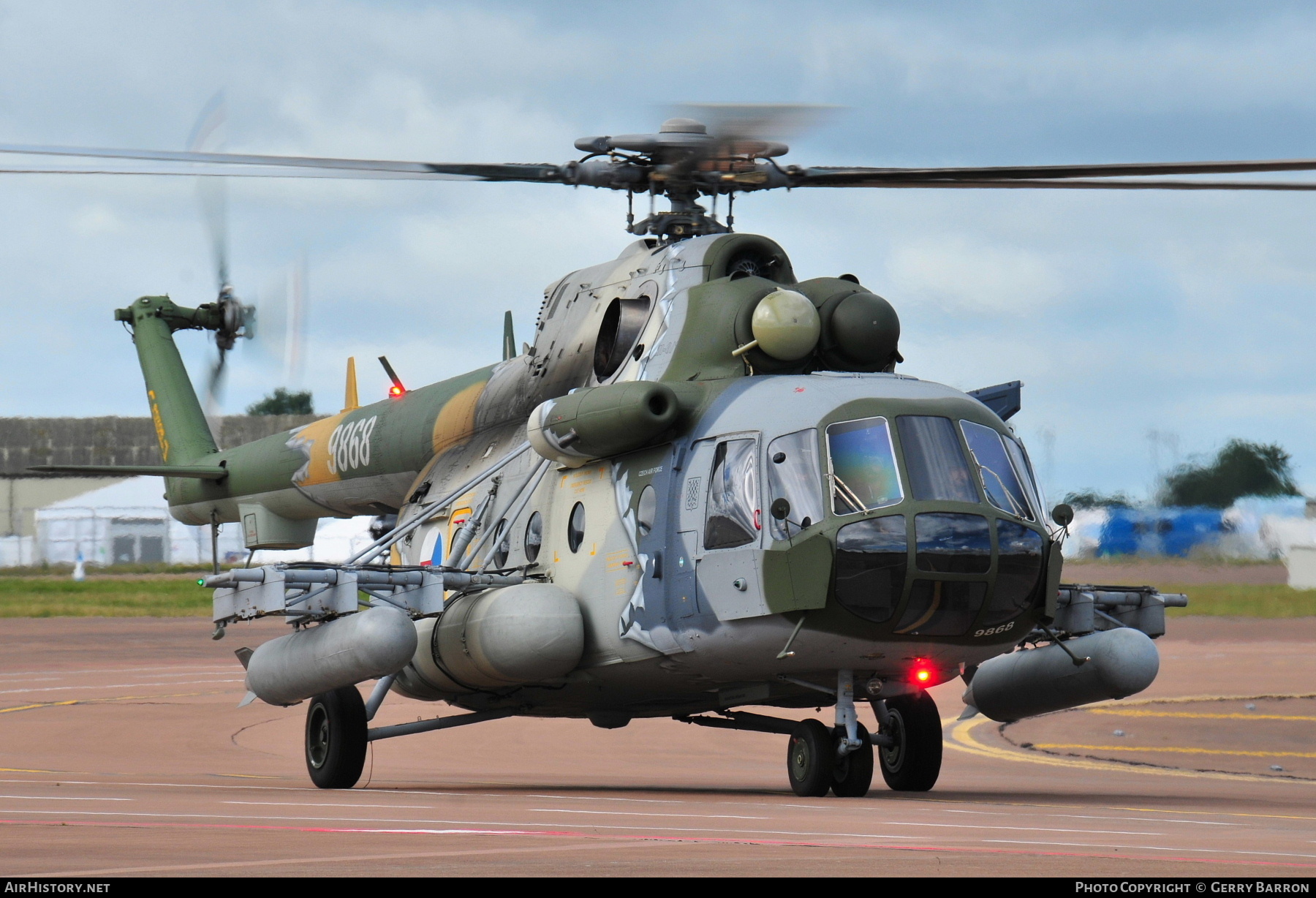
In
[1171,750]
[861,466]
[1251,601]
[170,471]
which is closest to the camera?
[861,466]

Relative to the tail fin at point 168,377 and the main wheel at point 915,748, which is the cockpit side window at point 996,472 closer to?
the main wheel at point 915,748

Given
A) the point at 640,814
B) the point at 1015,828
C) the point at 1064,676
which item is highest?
the point at 1064,676

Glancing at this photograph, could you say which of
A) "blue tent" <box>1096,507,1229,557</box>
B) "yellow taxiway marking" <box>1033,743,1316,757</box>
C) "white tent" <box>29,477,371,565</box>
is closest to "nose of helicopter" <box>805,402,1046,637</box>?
"yellow taxiway marking" <box>1033,743,1316,757</box>

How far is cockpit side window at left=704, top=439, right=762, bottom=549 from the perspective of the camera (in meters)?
12.5

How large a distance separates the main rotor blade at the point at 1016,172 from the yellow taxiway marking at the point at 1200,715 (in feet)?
35.7

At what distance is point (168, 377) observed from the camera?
848 inches

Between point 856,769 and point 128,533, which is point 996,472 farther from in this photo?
point 128,533

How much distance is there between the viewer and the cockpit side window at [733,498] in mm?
12477

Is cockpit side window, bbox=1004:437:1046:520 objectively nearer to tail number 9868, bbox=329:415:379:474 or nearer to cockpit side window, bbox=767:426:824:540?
cockpit side window, bbox=767:426:824:540

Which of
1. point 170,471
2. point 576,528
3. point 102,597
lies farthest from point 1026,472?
point 102,597

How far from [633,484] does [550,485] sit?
138cm

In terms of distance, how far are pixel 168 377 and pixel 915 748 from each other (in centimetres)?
1151

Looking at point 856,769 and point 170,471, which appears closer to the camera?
point 856,769
